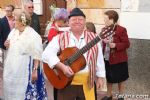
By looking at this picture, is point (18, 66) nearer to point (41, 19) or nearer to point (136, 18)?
point (136, 18)

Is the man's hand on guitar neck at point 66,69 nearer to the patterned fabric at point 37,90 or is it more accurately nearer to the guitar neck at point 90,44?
the guitar neck at point 90,44

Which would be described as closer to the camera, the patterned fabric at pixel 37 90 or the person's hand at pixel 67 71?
the person's hand at pixel 67 71

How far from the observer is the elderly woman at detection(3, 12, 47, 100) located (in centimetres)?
582

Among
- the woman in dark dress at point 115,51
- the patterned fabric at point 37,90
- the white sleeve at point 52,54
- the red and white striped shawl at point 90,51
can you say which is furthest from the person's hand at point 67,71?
the woman in dark dress at point 115,51

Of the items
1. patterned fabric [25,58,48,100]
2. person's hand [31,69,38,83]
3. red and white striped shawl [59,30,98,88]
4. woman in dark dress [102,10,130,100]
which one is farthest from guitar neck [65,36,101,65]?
woman in dark dress [102,10,130,100]

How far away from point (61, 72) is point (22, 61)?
897mm

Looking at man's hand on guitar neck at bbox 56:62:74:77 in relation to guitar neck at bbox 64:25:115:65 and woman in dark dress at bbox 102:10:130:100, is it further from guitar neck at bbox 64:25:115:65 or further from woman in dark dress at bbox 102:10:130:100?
woman in dark dress at bbox 102:10:130:100

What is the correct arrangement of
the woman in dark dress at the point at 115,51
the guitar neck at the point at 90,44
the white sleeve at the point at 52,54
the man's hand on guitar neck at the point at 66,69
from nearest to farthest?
the guitar neck at the point at 90,44 → the man's hand on guitar neck at the point at 66,69 → the white sleeve at the point at 52,54 → the woman in dark dress at the point at 115,51

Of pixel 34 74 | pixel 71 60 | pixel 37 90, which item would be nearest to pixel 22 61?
pixel 34 74

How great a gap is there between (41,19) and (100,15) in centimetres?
226

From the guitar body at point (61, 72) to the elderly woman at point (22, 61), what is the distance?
1.98 ft

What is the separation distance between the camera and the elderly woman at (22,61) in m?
5.82

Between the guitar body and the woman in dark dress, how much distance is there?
194 cm

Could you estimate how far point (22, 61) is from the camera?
584 centimetres
